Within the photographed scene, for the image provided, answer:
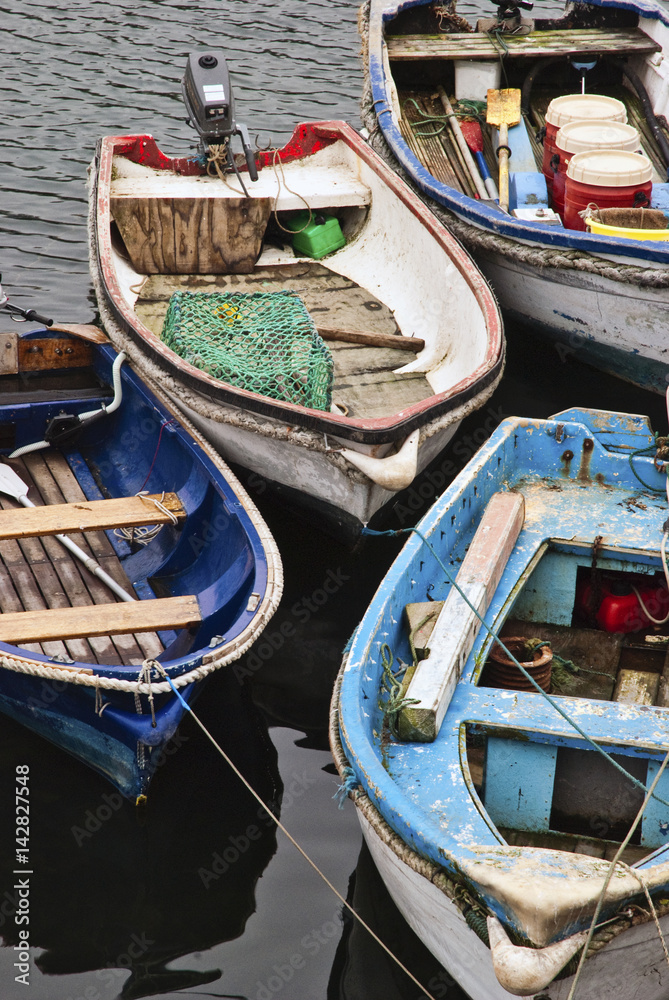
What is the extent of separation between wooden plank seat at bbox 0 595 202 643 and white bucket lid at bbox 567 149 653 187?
444 cm

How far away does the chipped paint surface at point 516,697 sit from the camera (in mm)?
2971

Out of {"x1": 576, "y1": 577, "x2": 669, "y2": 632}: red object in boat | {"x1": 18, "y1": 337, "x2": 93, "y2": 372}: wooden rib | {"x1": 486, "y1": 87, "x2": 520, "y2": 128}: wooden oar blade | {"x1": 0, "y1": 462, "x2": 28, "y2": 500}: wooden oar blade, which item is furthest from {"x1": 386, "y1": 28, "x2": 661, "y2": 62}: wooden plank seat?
{"x1": 576, "y1": 577, "x2": 669, "y2": 632}: red object in boat

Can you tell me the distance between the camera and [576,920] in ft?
9.52

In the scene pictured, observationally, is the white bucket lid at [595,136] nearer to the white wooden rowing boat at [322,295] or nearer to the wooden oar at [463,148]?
the wooden oar at [463,148]

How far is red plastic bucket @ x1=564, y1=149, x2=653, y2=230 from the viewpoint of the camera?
23.5 feet

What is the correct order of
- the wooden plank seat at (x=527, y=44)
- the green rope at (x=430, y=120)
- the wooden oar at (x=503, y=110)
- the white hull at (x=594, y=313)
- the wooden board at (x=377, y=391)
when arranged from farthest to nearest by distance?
1. the wooden plank seat at (x=527, y=44)
2. the green rope at (x=430, y=120)
3. the wooden oar at (x=503, y=110)
4. the white hull at (x=594, y=313)
5. the wooden board at (x=377, y=391)

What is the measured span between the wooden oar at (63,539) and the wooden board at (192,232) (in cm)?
227

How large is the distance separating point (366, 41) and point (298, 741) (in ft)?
21.9

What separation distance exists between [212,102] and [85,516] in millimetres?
3954

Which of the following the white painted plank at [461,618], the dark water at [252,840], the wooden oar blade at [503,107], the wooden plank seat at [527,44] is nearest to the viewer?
the white painted plank at [461,618]

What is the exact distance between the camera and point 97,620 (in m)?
4.44

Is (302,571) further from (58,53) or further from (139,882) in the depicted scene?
(58,53)

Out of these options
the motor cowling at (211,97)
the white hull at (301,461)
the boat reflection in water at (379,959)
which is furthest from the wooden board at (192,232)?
the boat reflection in water at (379,959)

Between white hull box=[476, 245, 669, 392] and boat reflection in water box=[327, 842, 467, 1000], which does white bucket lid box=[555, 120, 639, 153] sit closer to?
white hull box=[476, 245, 669, 392]
